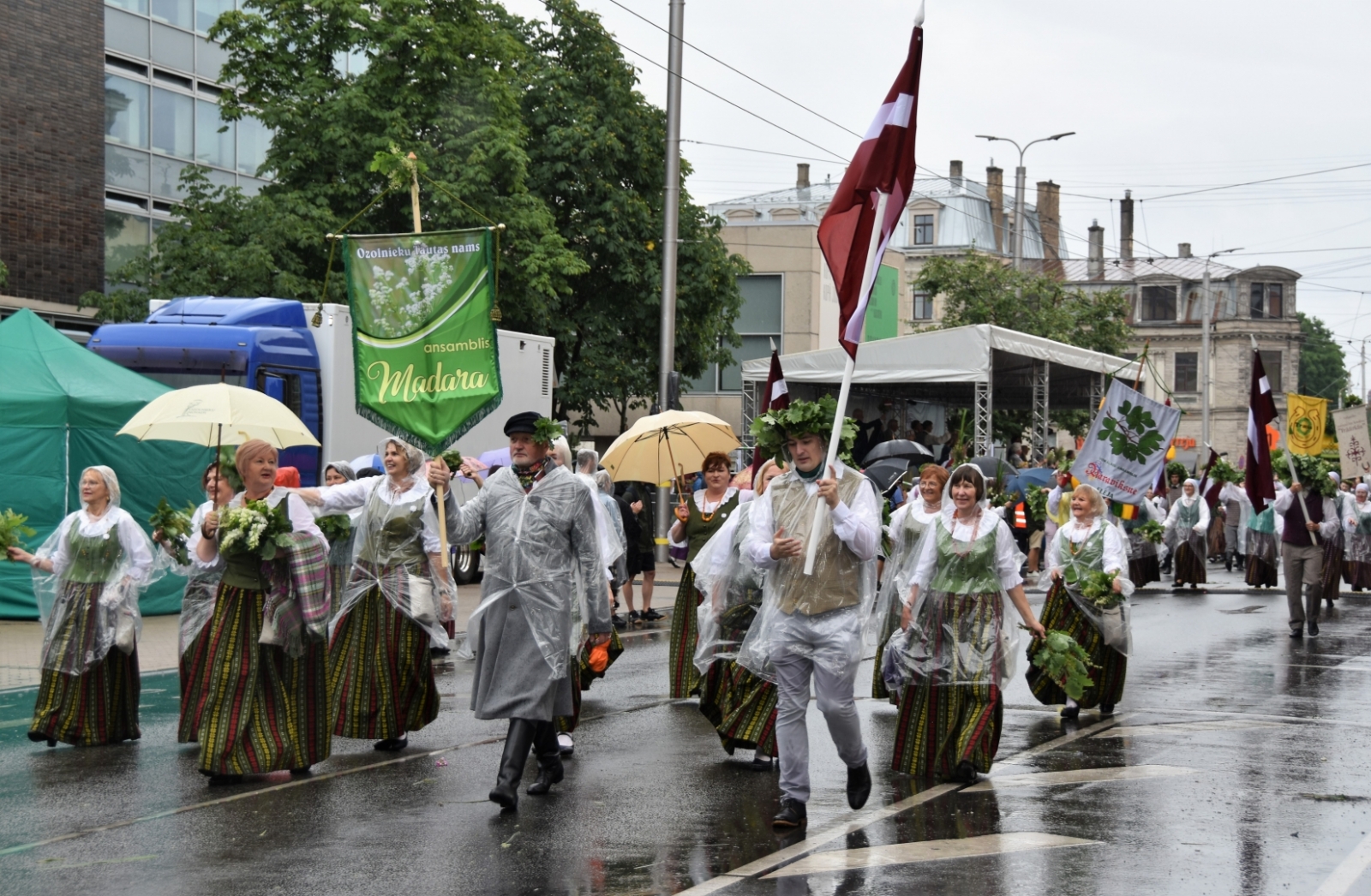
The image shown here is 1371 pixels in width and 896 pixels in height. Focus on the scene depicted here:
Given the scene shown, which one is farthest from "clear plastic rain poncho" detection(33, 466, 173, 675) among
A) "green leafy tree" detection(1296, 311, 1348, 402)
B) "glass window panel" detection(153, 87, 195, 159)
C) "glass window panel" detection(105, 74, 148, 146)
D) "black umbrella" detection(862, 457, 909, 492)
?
"green leafy tree" detection(1296, 311, 1348, 402)

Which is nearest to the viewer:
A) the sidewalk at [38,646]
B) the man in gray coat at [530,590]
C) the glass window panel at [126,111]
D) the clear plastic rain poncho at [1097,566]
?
the man in gray coat at [530,590]

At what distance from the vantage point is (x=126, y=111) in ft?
94.0

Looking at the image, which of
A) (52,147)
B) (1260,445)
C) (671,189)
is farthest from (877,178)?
(52,147)

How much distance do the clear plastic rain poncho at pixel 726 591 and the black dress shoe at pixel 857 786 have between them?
129cm

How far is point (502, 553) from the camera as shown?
7.70m

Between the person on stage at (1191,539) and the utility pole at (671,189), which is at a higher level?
the utility pole at (671,189)

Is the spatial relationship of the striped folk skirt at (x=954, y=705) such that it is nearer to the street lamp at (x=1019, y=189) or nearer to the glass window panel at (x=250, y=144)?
the glass window panel at (x=250, y=144)

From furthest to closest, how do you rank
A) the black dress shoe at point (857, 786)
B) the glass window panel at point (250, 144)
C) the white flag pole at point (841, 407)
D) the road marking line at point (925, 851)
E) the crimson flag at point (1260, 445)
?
1. the glass window panel at point (250, 144)
2. the crimson flag at point (1260, 445)
3. the black dress shoe at point (857, 786)
4. the white flag pole at point (841, 407)
5. the road marking line at point (925, 851)

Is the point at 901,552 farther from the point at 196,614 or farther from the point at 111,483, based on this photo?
the point at 111,483

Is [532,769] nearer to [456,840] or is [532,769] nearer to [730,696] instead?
[730,696]

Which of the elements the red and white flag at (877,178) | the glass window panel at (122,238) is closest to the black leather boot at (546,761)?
the red and white flag at (877,178)

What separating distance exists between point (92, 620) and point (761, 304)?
4296cm

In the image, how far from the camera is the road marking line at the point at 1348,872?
Result: 612 cm

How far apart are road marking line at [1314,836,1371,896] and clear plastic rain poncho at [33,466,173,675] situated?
6.56 meters
